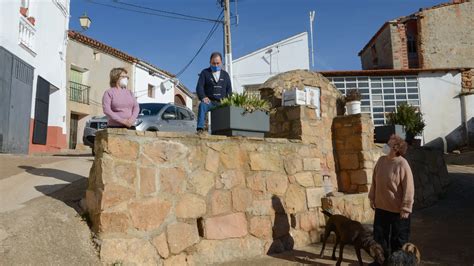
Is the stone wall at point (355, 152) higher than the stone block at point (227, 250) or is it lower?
higher

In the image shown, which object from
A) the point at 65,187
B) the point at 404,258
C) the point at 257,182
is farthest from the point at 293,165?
the point at 65,187

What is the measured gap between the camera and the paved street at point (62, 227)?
3285 mm

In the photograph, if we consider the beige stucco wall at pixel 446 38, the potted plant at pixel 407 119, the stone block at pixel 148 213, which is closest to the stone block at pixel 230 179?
the stone block at pixel 148 213

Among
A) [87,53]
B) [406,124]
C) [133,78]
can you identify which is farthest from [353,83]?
[87,53]

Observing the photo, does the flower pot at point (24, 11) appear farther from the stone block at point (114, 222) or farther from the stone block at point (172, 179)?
the stone block at point (114, 222)

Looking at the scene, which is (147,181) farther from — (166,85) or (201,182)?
(166,85)

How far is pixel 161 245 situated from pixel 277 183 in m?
1.92

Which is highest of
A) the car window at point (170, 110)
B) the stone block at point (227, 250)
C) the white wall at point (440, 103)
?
the white wall at point (440, 103)

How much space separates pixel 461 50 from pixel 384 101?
22.3 ft

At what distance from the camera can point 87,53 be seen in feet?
62.1

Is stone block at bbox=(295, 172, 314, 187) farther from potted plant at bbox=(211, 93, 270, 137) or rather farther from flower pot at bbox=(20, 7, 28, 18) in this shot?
flower pot at bbox=(20, 7, 28, 18)

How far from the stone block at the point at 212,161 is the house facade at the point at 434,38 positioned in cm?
1809

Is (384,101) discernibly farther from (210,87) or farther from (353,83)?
(210,87)

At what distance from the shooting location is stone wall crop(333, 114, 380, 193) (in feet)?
24.4
